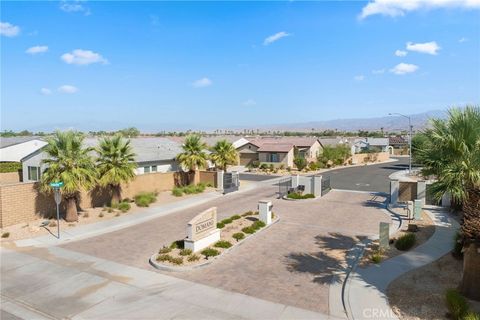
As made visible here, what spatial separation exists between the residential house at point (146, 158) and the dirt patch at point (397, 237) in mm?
19246

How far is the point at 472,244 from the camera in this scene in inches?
416

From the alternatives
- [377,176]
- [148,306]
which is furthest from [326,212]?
[377,176]

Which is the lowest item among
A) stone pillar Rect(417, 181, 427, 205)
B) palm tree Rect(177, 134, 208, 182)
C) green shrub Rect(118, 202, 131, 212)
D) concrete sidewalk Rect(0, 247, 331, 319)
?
concrete sidewalk Rect(0, 247, 331, 319)

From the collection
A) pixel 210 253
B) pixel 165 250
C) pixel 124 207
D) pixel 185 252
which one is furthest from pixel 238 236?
pixel 124 207

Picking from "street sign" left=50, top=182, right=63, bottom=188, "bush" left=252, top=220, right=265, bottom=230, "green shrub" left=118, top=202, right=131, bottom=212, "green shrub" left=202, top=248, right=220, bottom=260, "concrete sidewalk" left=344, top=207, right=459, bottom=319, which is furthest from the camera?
"green shrub" left=118, top=202, right=131, bottom=212

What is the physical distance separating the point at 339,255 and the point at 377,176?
3153 centimetres

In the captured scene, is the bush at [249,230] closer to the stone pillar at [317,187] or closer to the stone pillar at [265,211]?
the stone pillar at [265,211]

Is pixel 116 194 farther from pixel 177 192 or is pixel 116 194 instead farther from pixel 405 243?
pixel 405 243

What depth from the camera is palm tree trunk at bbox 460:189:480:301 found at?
10.3 m

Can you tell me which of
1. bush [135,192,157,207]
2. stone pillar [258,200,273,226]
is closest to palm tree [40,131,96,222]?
bush [135,192,157,207]

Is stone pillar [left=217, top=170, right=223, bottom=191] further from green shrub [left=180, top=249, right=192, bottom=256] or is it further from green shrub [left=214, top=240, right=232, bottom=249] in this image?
green shrub [left=180, top=249, right=192, bottom=256]

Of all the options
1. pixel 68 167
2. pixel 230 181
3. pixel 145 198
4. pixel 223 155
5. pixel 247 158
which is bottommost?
pixel 145 198

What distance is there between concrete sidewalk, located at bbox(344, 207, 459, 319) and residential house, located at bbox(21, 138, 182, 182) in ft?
67.4

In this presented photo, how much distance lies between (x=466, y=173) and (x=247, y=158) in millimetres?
46708
